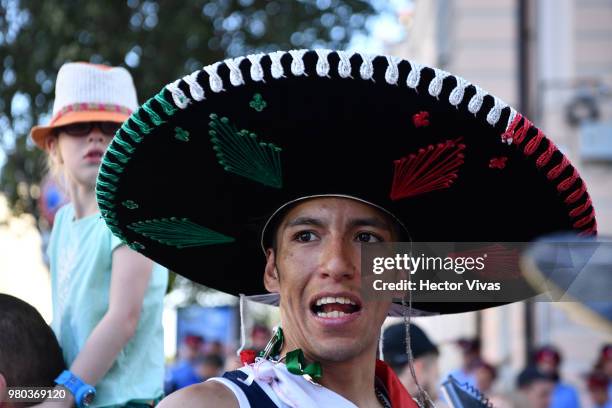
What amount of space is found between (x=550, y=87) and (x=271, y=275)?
13.9 meters

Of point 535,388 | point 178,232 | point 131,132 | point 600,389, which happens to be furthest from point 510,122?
point 600,389

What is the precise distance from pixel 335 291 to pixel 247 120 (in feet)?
1.66

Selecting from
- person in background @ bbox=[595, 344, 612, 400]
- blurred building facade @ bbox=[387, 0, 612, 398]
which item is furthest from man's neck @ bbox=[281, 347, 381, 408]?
blurred building facade @ bbox=[387, 0, 612, 398]

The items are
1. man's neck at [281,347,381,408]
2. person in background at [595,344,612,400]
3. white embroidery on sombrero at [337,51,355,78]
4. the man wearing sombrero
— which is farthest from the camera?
person in background at [595,344,612,400]

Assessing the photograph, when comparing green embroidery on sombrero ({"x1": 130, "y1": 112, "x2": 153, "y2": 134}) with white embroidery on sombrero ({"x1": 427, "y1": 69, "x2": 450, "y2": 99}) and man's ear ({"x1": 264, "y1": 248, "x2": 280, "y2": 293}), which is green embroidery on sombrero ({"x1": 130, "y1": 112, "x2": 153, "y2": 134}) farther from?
white embroidery on sombrero ({"x1": 427, "y1": 69, "x2": 450, "y2": 99})

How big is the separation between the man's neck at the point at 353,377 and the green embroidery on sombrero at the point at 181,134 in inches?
25.8

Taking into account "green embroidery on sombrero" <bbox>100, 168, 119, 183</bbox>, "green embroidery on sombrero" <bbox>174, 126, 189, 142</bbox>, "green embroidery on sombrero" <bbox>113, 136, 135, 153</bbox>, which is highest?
"green embroidery on sombrero" <bbox>174, 126, 189, 142</bbox>

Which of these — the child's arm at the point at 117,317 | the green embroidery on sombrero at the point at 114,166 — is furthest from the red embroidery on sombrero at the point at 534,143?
the child's arm at the point at 117,317

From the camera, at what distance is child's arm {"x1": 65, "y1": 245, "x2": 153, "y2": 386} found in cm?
363

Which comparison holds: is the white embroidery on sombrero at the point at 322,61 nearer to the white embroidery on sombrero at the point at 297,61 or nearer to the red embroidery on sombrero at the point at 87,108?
the white embroidery on sombrero at the point at 297,61

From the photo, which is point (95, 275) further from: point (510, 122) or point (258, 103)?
point (510, 122)

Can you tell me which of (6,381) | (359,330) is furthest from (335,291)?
(6,381)

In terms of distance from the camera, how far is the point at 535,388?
10.7 meters

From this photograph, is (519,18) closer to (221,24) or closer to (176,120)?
(221,24)
